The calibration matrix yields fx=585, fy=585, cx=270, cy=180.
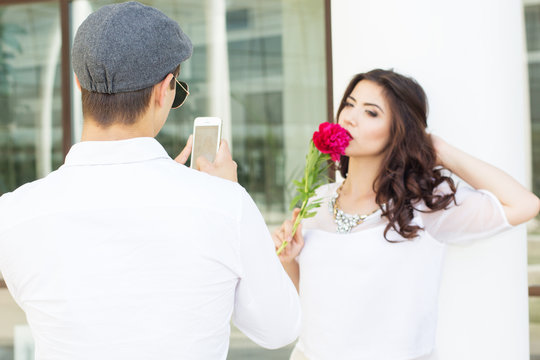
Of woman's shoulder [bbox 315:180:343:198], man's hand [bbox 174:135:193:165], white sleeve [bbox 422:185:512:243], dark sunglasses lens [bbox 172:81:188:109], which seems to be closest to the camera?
dark sunglasses lens [bbox 172:81:188:109]

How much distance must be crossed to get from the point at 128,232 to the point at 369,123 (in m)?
1.21

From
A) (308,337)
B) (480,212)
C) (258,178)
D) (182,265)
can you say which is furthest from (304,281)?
(258,178)

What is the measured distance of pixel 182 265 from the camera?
1.05 metres

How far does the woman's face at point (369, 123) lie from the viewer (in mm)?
2033

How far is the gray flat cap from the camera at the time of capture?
103 cm

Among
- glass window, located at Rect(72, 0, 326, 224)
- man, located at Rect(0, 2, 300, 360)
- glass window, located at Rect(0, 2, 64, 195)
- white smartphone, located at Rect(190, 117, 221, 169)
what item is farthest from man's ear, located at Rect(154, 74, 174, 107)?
glass window, located at Rect(0, 2, 64, 195)

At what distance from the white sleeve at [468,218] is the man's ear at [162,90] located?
3.82 ft

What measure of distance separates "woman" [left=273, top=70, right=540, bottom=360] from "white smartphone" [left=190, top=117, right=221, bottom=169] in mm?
650

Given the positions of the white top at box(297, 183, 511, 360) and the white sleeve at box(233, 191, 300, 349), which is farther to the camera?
the white top at box(297, 183, 511, 360)

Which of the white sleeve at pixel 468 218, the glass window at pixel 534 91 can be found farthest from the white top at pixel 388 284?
the glass window at pixel 534 91

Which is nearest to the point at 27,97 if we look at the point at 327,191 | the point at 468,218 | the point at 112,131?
the point at 327,191

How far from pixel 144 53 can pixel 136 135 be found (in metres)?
0.15

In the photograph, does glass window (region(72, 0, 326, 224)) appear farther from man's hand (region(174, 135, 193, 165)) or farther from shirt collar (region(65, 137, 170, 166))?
shirt collar (region(65, 137, 170, 166))

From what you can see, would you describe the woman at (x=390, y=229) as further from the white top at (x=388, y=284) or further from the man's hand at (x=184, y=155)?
the man's hand at (x=184, y=155)
